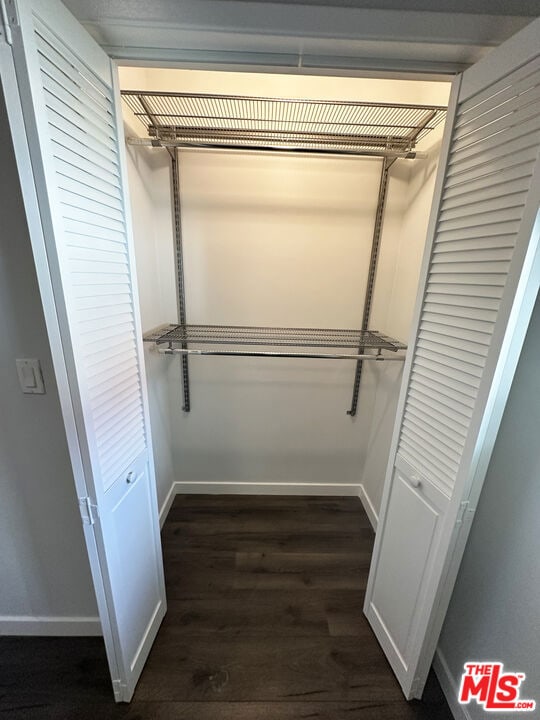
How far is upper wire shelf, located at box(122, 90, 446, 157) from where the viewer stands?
1.30 metres

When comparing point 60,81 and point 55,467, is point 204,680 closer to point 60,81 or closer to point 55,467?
point 55,467

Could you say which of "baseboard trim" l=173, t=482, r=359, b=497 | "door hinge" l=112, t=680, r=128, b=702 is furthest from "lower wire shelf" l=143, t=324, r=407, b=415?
"door hinge" l=112, t=680, r=128, b=702

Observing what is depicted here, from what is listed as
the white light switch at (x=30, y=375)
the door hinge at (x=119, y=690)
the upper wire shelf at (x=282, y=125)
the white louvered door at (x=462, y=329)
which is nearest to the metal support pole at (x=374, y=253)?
the upper wire shelf at (x=282, y=125)

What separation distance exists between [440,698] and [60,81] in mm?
2428

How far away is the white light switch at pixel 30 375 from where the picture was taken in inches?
38.8

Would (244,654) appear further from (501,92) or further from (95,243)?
(501,92)

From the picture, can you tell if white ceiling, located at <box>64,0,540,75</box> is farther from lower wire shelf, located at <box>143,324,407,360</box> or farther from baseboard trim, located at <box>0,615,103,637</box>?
baseboard trim, located at <box>0,615,103,637</box>

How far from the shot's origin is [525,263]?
0.67 metres

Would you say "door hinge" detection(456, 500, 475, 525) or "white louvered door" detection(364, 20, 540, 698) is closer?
"white louvered door" detection(364, 20, 540, 698)

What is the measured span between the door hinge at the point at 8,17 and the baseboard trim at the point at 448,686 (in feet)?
7.81

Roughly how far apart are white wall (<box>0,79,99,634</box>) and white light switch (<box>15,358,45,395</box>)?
0.06 ft

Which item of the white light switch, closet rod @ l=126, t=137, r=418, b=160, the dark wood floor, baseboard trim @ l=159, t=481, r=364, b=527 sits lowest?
the dark wood floor

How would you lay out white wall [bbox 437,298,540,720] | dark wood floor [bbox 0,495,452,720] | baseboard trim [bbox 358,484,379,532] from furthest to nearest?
1. baseboard trim [bbox 358,484,379,532]
2. dark wood floor [bbox 0,495,452,720]
3. white wall [bbox 437,298,540,720]

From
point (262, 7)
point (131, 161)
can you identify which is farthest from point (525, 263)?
point (131, 161)
